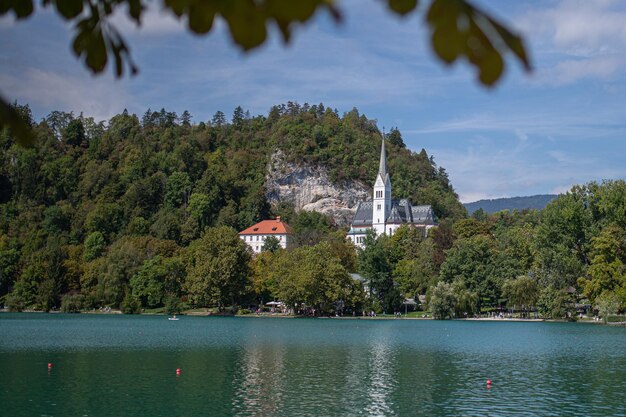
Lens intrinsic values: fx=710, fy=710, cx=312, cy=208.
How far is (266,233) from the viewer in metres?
152

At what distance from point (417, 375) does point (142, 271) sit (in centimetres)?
7555

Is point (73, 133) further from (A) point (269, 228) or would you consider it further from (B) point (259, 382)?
(B) point (259, 382)

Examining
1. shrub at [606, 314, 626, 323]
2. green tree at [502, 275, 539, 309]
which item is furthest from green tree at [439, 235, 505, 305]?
shrub at [606, 314, 626, 323]

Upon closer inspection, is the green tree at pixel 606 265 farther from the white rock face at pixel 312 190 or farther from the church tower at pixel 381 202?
the white rock face at pixel 312 190

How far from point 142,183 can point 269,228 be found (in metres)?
29.6

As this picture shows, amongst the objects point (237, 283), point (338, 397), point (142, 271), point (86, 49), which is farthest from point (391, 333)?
point (86, 49)

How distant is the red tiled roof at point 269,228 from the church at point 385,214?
50.5 feet

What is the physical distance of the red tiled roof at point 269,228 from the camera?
493 ft

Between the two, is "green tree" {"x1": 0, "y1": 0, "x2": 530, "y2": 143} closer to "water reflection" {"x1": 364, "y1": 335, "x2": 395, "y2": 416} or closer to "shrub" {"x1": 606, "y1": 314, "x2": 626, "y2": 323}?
"water reflection" {"x1": 364, "y1": 335, "x2": 395, "y2": 416}

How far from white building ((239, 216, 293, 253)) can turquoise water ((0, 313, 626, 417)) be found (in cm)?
9552

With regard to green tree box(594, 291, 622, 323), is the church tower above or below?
above

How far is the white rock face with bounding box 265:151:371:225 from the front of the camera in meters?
177

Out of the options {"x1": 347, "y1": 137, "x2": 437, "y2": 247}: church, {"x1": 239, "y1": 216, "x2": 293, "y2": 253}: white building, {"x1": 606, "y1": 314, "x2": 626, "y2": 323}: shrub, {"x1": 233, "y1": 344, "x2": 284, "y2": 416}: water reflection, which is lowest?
{"x1": 233, "y1": 344, "x2": 284, "y2": 416}: water reflection


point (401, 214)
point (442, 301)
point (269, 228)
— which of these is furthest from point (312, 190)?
point (442, 301)
